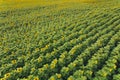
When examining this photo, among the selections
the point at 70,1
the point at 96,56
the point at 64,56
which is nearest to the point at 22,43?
the point at 64,56

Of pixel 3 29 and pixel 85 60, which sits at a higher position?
pixel 85 60

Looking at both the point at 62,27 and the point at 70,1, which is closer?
the point at 62,27

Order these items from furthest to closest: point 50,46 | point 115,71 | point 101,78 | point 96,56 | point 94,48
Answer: point 50,46 → point 94,48 → point 96,56 → point 115,71 → point 101,78

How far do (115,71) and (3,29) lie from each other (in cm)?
1720

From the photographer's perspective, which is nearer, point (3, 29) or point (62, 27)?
point (62, 27)

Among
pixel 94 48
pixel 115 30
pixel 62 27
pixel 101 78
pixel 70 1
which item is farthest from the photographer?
pixel 70 1

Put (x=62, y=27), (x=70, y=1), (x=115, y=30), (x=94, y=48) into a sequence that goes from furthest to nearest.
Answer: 1. (x=70, y=1)
2. (x=62, y=27)
3. (x=115, y=30)
4. (x=94, y=48)

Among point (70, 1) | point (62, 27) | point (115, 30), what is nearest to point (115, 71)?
point (115, 30)

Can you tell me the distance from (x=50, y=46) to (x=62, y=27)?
6.16 metres

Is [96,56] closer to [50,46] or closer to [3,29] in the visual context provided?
[50,46]

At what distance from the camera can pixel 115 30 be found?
1864cm

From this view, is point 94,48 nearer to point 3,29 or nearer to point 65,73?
point 65,73

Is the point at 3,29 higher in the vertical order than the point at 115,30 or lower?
lower

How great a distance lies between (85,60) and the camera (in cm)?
1316
